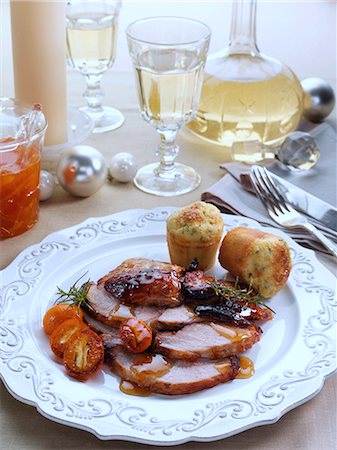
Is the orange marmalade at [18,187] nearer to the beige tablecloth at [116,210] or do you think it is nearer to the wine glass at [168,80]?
the beige tablecloth at [116,210]

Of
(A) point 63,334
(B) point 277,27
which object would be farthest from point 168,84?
(B) point 277,27

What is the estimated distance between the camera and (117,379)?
4.42ft

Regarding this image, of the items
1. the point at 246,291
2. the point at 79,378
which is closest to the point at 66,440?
the point at 79,378

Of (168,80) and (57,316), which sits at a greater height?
(168,80)

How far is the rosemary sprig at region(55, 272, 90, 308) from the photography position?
149 centimetres

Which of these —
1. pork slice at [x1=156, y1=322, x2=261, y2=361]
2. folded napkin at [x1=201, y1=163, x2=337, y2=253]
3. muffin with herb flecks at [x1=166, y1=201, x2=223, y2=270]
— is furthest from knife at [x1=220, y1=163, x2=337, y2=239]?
pork slice at [x1=156, y1=322, x2=261, y2=361]

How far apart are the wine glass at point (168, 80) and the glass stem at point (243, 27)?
209mm

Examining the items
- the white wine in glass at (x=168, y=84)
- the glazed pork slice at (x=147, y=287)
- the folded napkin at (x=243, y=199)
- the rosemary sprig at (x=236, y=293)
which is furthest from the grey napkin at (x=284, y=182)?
the glazed pork slice at (x=147, y=287)

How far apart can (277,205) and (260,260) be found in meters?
0.41

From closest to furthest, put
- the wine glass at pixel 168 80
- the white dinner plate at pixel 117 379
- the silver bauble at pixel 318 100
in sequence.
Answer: the white dinner plate at pixel 117 379
the wine glass at pixel 168 80
the silver bauble at pixel 318 100

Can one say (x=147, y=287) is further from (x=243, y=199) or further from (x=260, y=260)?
(x=243, y=199)

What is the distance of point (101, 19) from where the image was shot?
2293 mm

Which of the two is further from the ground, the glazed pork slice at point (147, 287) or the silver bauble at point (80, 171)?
the glazed pork slice at point (147, 287)

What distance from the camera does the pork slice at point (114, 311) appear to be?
1438mm
